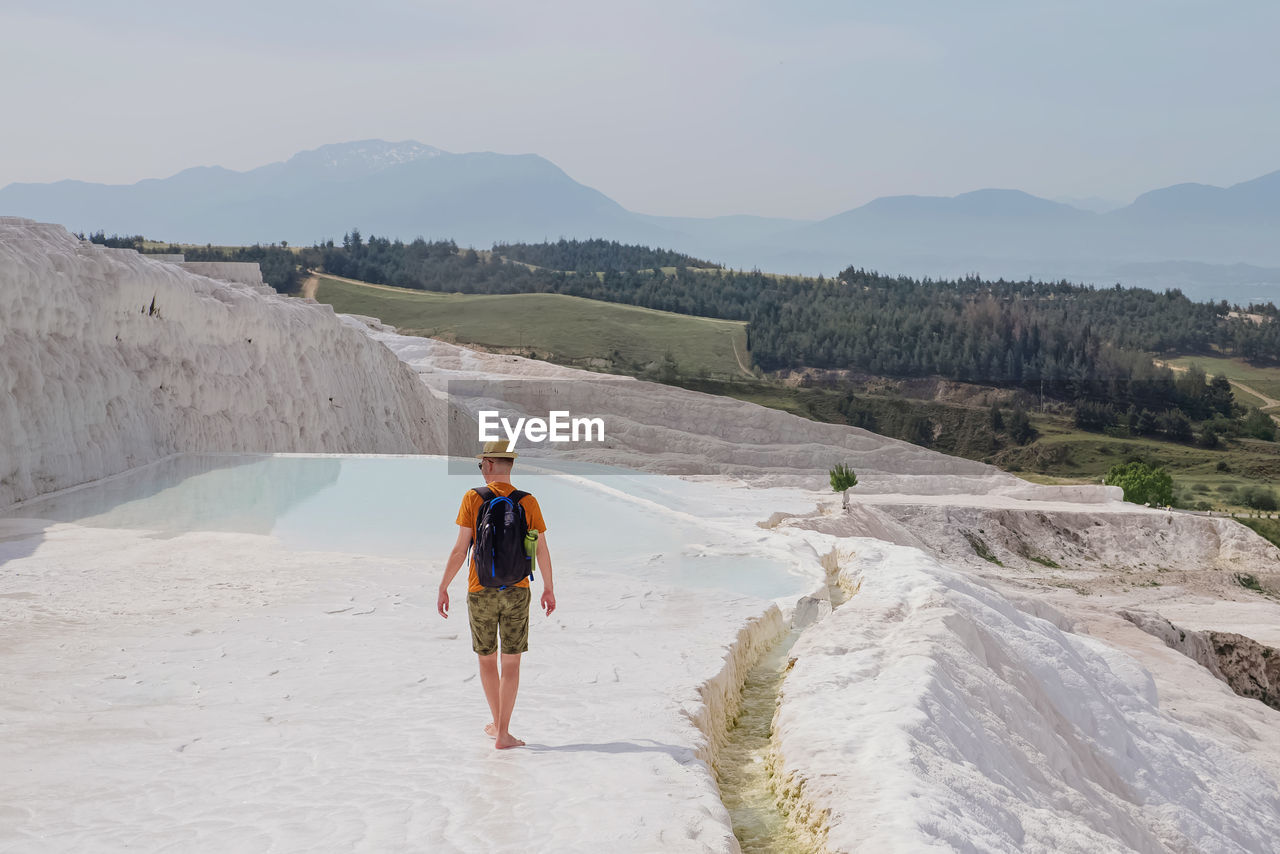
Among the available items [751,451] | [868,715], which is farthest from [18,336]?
[751,451]

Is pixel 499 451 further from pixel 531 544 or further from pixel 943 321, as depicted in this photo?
pixel 943 321

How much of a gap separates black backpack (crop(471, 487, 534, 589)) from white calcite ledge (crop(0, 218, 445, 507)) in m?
9.18

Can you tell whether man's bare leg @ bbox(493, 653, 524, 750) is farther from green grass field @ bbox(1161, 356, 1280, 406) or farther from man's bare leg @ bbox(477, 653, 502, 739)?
green grass field @ bbox(1161, 356, 1280, 406)

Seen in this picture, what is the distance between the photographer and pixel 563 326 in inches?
3177

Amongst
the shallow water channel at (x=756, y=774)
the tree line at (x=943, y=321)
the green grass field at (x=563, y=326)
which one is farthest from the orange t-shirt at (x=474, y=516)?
the tree line at (x=943, y=321)

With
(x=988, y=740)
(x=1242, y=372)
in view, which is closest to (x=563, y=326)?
(x=1242, y=372)

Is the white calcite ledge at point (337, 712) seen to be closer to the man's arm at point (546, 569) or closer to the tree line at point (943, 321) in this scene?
the man's arm at point (546, 569)

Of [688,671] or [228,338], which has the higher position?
[228,338]

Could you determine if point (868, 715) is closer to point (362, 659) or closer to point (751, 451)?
point (362, 659)

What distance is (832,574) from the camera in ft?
40.5

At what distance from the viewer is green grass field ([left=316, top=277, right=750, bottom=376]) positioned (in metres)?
76.6

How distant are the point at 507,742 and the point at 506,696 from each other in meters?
0.27

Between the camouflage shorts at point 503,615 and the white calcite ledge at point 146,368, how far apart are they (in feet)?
29.8

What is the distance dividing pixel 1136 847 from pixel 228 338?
50.6 feet
